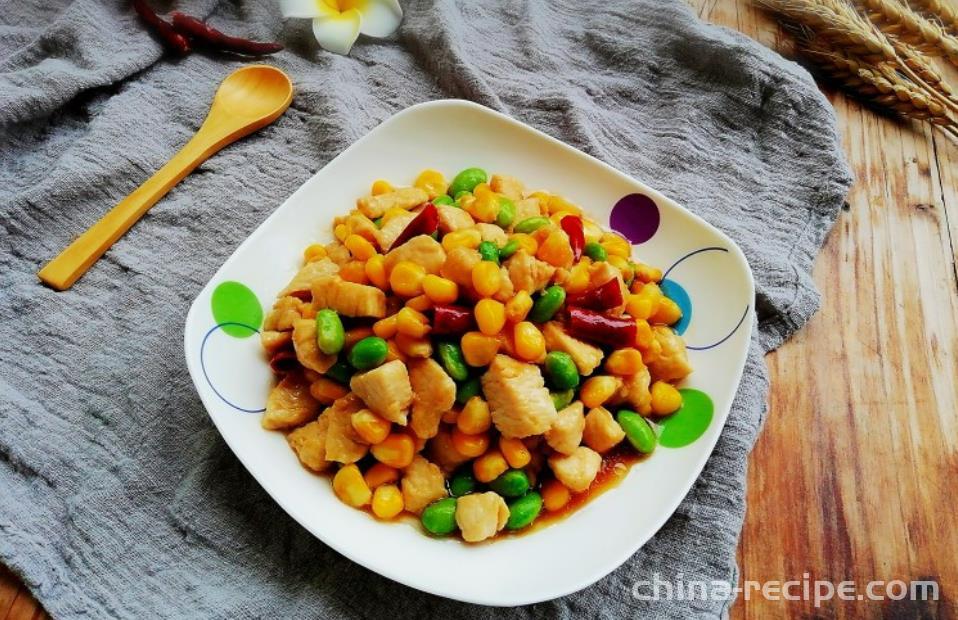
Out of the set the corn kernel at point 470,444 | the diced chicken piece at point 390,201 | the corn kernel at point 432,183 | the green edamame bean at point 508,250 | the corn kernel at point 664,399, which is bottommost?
the corn kernel at point 470,444

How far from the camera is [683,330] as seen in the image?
2527 mm

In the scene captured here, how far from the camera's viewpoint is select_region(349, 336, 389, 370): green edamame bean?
2121 millimetres

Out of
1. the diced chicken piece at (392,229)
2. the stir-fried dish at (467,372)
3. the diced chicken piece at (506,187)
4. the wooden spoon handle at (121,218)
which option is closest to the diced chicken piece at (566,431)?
the stir-fried dish at (467,372)

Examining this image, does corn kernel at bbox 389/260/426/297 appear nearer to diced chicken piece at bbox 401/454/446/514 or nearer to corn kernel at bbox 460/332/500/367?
corn kernel at bbox 460/332/500/367

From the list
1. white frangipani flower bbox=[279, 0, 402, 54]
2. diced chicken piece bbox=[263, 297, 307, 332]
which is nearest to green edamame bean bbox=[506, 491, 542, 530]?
diced chicken piece bbox=[263, 297, 307, 332]

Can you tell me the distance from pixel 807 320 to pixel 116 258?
8.23 feet

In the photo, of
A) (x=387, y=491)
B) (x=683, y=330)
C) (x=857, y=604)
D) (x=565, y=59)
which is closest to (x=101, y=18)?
(x=565, y=59)

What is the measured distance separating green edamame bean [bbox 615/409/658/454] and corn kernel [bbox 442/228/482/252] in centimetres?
67

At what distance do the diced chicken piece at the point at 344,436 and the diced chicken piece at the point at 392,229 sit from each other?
52 centimetres

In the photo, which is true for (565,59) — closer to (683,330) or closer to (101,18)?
(683,330)

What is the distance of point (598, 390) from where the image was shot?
223 cm

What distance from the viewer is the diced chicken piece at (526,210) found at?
2.58 metres

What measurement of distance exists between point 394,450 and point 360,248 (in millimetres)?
663

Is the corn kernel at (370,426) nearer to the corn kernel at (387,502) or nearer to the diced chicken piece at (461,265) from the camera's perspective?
the corn kernel at (387,502)
